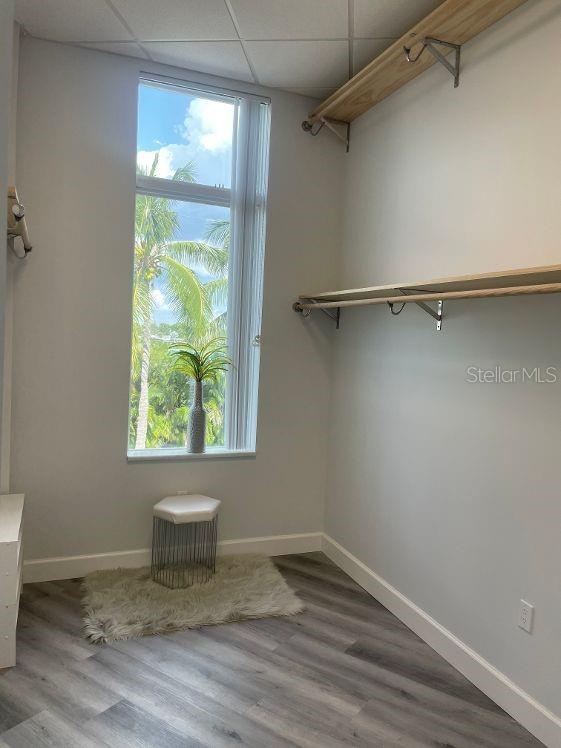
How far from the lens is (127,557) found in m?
2.97

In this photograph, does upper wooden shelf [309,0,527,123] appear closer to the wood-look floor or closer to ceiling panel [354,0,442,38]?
ceiling panel [354,0,442,38]

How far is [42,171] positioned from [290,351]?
1.63m

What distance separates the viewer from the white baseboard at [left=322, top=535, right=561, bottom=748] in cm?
185

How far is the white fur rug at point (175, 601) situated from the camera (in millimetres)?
2436

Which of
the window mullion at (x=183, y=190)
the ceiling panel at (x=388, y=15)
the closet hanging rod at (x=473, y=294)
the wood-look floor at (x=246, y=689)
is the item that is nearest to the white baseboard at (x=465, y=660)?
the wood-look floor at (x=246, y=689)

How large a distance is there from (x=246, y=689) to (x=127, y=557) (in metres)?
1.17

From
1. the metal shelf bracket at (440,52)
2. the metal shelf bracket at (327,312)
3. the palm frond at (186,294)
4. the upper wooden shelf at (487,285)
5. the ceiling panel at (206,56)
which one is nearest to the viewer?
the upper wooden shelf at (487,285)

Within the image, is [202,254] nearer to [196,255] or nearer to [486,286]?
[196,255]

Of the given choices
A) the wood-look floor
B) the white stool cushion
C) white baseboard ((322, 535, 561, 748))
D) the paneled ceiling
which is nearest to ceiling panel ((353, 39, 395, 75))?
the paneled ceiling

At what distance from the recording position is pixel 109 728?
1.82 meters

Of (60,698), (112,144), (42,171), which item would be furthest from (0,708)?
(112,144)

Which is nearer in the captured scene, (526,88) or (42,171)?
(526,88)

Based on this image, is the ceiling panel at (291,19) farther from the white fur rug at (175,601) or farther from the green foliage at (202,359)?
the white fur rug at (175,601)

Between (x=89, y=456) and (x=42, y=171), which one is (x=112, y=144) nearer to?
(x=42, y=171)
